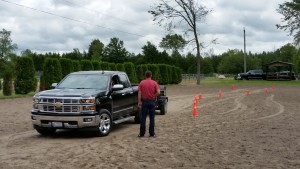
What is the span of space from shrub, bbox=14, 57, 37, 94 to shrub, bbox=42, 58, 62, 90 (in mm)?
1073

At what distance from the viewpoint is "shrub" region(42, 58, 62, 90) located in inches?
1313

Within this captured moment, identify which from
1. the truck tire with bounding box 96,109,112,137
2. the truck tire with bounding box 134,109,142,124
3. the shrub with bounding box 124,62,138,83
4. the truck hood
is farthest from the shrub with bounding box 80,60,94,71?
the truck tire with bounding box 96,109,112,137

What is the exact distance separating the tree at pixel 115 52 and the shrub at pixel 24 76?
2659 inches

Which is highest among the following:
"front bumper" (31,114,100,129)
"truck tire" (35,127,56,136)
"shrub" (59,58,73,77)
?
"shrub" (59,58,73,77)

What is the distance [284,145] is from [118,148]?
13.0 ft

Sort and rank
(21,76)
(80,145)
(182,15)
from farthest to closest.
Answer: (182,15) < (21,76) < (80,145)

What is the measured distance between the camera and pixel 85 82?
43.8ft

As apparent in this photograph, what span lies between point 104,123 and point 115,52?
9141 centimetres

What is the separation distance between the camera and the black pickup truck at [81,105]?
11625mm

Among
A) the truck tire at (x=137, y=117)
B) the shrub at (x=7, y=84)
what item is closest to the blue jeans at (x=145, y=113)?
the truck tire at (x=137, y=117)

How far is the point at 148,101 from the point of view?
1196 cm

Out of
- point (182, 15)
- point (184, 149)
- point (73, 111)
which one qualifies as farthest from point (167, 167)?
point (182, 15)

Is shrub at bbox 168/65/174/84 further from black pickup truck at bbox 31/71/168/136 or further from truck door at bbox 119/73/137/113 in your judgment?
black pickup truck at bbox 31/71/168/136

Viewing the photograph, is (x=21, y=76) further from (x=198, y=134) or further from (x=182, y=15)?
(x=182, y=15)
